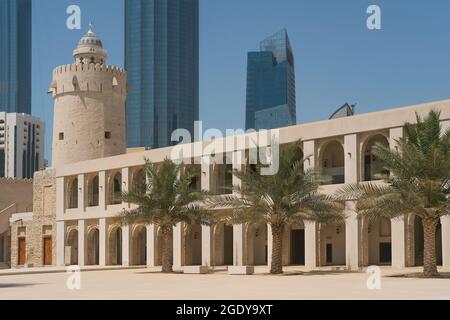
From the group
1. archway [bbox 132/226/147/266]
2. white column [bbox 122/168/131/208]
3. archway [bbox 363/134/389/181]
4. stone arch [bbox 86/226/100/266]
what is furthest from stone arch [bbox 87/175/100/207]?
archway [bbox 363/134/389/181]

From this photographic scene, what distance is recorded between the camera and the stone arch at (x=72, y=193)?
181 feet

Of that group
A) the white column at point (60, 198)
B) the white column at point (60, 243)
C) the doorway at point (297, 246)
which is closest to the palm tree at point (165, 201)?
the doorway at point (297, 246)

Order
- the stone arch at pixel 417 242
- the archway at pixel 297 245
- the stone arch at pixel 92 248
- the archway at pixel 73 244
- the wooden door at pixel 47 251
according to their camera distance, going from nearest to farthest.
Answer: the stone arch at pixel 417 242 < the archway at pixel 297 245 < the stone arch at pixel 92 248 < the archway at pixel 73 244 < the wooden door at pixel 47 251

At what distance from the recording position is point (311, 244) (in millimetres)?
39438

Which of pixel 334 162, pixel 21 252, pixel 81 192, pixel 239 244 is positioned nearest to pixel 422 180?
pixel 334 162

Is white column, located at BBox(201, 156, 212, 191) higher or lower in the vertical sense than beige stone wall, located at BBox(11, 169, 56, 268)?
higher

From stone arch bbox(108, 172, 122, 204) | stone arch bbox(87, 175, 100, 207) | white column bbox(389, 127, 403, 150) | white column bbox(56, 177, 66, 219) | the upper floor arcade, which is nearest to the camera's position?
white column bbox(389, 127, 403, 150)

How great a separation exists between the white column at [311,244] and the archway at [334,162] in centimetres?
367

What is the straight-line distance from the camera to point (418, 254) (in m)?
38.5

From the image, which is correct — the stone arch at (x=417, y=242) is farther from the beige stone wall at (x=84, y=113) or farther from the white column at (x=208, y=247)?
the beige stone wall at (x=84, y=113)

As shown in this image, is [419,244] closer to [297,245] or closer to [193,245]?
[297,245]

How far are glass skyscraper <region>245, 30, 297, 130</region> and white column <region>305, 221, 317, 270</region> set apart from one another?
5472 inches

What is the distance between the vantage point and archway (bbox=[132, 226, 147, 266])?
49.5 m

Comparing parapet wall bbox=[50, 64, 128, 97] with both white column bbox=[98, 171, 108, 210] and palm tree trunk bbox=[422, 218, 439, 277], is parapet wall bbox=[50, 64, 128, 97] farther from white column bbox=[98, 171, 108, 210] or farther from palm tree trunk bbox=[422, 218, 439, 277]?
palm tree trunk bbox=[422, 218, 439, 277]
